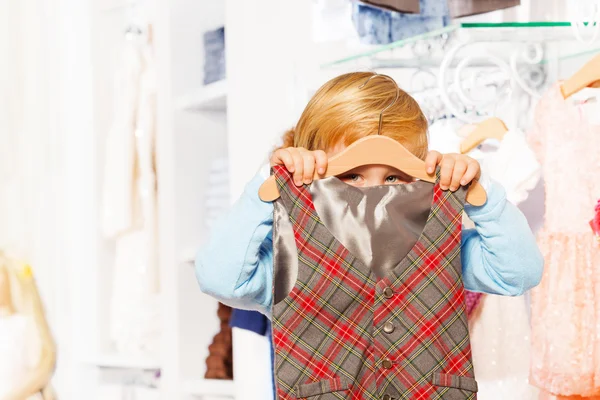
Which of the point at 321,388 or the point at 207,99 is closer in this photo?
the point at 321,388

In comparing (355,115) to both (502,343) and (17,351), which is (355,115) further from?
(17,351)

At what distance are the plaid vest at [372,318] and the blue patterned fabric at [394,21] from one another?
1173 millimetres

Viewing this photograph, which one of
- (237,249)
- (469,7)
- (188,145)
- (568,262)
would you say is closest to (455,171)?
(237,249)

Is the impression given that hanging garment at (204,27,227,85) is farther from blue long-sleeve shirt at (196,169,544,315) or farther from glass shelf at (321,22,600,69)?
blue long-sleeve shirt at (196,169,544,315)

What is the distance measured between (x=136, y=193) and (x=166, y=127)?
0.43 meters

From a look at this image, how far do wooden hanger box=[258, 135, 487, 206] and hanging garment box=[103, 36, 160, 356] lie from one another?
1758mm

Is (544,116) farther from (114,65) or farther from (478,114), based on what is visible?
(114,65)

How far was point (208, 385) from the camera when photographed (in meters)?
2.56

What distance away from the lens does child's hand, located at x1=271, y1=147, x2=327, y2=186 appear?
1.17 m

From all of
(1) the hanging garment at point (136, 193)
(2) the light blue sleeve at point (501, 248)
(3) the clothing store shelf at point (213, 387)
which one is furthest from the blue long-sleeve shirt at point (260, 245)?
(1) the hanging garment at point (136, 193)

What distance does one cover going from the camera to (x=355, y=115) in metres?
1.28

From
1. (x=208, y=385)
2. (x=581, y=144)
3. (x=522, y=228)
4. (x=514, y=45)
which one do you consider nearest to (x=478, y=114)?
(x=514, y=45)

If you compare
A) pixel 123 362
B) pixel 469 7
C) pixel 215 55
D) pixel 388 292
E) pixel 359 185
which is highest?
pixel 469 7

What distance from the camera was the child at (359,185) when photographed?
1.17 m
